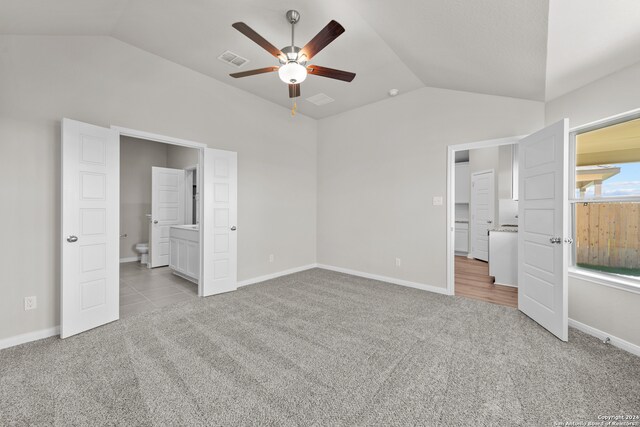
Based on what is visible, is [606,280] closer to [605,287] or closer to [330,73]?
[605,287]

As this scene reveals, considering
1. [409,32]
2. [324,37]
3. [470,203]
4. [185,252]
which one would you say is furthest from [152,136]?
[470,203]

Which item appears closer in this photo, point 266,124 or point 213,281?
point 213,281

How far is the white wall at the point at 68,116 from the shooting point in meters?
2.45

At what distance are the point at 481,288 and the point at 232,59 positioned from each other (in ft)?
15.8

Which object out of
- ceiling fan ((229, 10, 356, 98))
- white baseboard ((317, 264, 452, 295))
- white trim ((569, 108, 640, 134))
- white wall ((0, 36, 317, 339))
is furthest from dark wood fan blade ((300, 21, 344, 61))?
white baseboard ((317, 264, 452, 295))

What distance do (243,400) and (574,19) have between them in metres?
3.48

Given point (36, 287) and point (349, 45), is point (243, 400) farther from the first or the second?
point (349, 45)

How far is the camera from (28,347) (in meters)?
2.40

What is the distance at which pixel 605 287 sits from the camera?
2570mm

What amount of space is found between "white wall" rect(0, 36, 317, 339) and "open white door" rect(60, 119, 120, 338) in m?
0.21

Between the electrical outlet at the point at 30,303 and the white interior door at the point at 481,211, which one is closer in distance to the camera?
the electrical outlet at the point at 30,303

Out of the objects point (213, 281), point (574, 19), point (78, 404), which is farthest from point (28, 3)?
point (574, 19)

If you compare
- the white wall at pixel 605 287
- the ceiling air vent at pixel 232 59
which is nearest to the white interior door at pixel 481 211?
the white wall at pixel 605 287

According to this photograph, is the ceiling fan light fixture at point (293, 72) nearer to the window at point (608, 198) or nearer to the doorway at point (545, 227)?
the doorway at point (545, 227)
